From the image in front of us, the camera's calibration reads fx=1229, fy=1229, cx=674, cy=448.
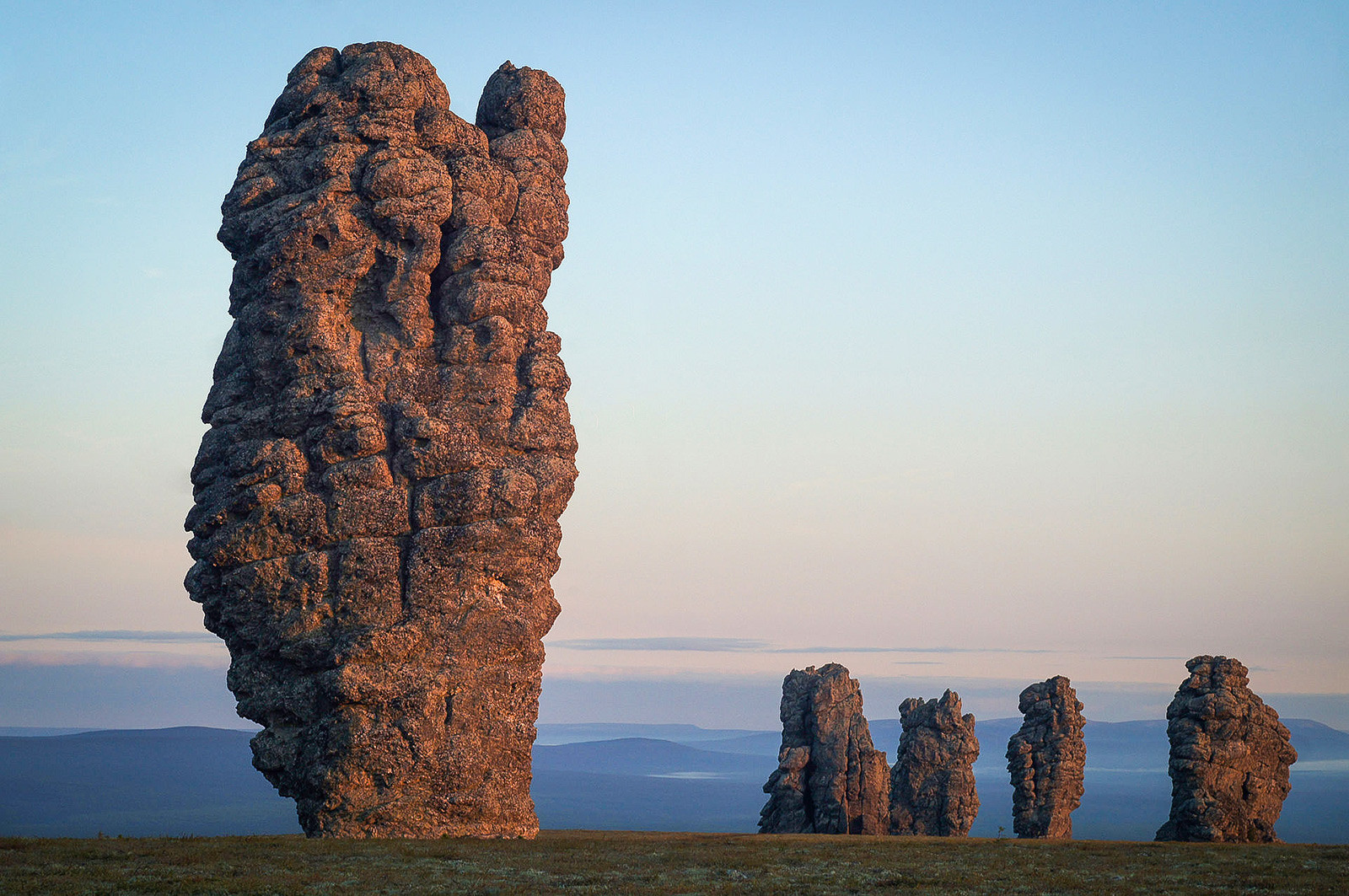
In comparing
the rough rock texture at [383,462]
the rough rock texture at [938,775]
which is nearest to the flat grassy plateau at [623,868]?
the rough rock texture at [383,462]

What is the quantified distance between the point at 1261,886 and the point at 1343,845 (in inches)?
716

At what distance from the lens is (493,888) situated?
2878cm

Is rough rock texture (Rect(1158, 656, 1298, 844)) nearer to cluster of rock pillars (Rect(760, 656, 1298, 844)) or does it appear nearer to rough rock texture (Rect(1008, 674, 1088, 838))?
cluster of rock pillars (Rect(760, 656, 1298, 844))

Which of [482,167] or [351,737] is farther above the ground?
[482,167]

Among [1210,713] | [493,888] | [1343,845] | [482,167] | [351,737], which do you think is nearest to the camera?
[493,888]

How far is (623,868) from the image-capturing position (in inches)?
1342

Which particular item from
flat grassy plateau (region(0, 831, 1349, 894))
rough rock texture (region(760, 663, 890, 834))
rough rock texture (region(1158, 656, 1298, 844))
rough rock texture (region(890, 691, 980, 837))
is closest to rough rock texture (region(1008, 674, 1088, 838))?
rough rock texture (region(890, 691, 980, 837))

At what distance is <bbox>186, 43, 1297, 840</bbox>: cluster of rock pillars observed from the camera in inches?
1743

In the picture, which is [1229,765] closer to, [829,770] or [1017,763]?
[1017,763]

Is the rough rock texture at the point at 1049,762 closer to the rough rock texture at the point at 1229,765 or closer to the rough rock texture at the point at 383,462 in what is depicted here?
the rough rock texture at the point at 1229,765

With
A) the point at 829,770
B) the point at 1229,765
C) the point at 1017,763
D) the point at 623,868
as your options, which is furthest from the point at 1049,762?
the point at 623,868

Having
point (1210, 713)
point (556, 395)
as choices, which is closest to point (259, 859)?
point (556, 395)

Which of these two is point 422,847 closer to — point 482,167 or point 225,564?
point 225,564

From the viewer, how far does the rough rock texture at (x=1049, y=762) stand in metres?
71.2
